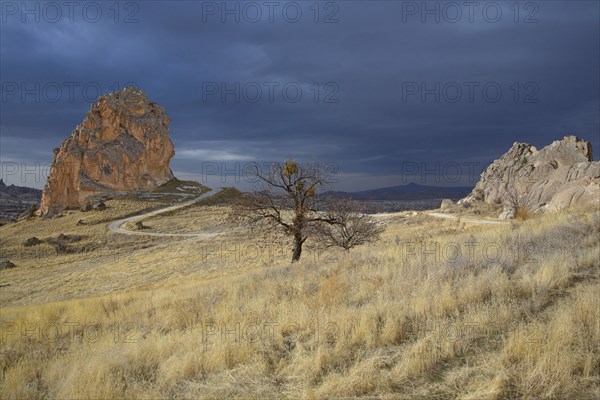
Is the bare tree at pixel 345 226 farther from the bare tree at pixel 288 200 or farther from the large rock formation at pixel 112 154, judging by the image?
the large rock formation at pixel 112 154

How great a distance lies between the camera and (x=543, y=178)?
48469 mm

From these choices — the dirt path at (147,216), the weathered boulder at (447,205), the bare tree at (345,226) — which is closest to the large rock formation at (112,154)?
the dirt path at (147,216)

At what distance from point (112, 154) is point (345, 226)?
6923 centimetres

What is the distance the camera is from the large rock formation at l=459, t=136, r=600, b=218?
105 feet

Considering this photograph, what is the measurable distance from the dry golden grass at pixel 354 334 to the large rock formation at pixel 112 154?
229ft

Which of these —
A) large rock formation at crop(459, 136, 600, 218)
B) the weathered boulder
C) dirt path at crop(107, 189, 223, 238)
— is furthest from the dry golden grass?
the weathered boulder

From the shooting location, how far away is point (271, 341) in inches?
260

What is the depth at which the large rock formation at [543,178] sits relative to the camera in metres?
32.1

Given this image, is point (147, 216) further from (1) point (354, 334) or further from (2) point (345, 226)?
(1) point (354, 334)

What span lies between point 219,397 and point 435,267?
6778 millimetres

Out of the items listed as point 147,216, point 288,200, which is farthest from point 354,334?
point 147,216

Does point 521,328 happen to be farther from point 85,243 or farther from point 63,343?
point 85,243

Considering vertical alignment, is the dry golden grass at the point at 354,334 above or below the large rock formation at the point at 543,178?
below

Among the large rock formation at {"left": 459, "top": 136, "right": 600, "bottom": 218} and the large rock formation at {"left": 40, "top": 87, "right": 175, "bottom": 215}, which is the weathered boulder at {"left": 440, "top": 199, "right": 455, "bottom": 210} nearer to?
the large rock formation at {"left": 459, "top": 136, "right": 600, "bottom": 218}
